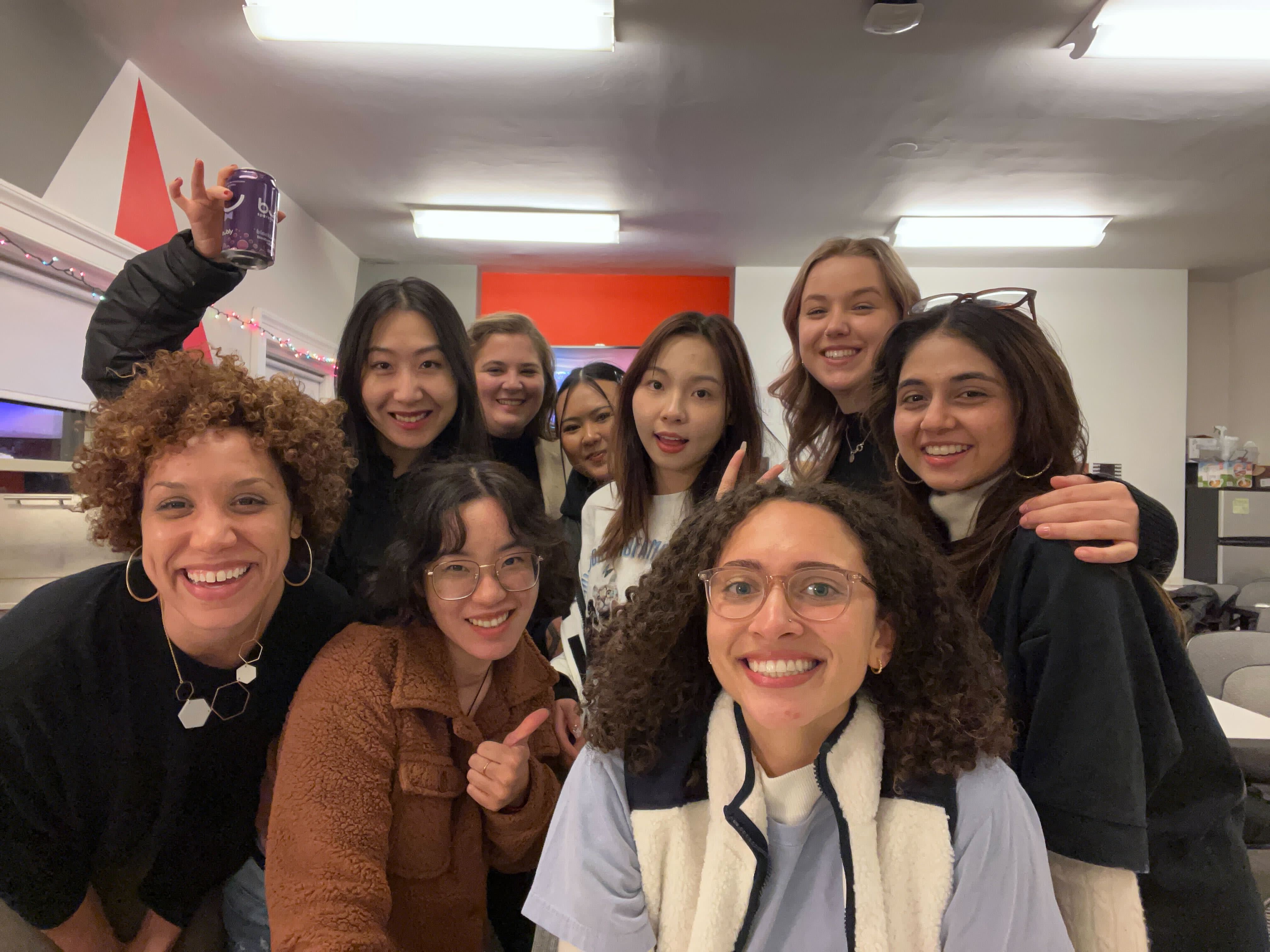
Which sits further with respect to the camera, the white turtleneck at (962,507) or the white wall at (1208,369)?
the white wall at (1208,369)

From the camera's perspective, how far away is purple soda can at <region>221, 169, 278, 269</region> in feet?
5.37

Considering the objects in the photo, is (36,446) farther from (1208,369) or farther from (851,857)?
(1208,369)

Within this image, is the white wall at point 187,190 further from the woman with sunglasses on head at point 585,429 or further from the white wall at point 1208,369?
the white wall at point 1208,369

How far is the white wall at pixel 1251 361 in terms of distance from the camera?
5.67 metres

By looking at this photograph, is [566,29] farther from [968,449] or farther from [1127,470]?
[1127,470]

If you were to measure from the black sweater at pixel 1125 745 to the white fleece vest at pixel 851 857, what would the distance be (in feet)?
0.75

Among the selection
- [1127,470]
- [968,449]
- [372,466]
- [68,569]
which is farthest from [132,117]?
[1127,470]

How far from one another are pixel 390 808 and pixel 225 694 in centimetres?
42

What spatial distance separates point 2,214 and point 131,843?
7.41 feet

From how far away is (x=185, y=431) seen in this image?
1.30 meters

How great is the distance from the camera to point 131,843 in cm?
138

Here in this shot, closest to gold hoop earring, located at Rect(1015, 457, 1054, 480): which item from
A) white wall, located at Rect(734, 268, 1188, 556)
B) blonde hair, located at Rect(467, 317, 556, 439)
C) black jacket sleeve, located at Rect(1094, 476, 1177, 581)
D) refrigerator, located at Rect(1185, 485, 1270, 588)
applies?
black jacket sleeve, located at Rect(1094, 476, 1177, 581)

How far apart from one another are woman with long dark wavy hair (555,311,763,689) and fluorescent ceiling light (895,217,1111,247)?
3.21 m

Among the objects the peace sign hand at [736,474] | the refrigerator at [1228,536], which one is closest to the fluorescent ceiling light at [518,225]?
the peace sign hand at [736,474]
